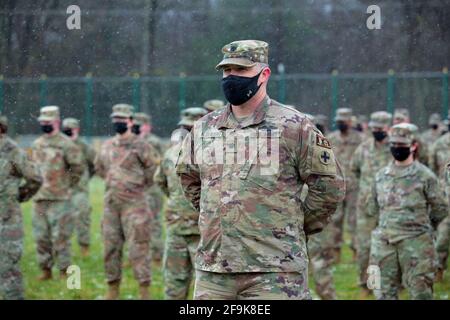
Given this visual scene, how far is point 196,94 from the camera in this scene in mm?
23016

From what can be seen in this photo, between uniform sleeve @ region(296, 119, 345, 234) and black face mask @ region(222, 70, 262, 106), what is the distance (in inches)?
15.9

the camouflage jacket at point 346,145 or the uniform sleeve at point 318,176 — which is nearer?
the uniform sleeve at point 318,176

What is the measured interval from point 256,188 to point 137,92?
17.2 meters

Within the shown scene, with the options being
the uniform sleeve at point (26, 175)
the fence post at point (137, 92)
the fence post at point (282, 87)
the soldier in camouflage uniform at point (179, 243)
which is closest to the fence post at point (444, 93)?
the fence post at point (282, 87)

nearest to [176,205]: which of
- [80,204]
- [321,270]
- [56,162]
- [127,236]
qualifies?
[127,236]

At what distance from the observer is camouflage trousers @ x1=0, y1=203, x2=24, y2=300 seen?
31.6ft

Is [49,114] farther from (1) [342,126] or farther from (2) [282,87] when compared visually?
(2) [282,87]

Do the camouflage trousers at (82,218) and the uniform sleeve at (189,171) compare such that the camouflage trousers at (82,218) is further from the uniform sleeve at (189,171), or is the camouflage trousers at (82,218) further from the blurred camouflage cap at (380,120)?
the uniform sleeve at (189,171)

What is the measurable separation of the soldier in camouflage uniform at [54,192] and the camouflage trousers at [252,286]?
688 centimetres

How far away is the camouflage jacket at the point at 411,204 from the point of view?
30.7ft

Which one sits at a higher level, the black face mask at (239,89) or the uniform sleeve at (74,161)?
the black face mask at (239,89)

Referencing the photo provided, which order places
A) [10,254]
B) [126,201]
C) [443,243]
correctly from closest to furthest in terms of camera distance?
[10,254] < [126,201] < [443,243]

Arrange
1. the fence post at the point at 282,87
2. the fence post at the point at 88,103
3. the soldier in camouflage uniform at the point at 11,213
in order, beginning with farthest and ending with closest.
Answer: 1. the fence post at the point at 88,103
2. the fence post at the point at 282,87
3. the soldier in camouflage uniform at the point at 11,213

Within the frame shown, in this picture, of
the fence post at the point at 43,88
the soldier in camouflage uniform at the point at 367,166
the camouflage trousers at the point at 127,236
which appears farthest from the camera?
the fence post at the point at 43,88
